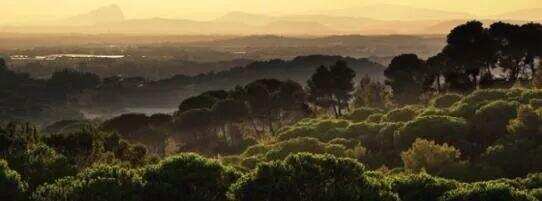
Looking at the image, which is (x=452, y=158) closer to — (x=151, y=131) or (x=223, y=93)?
(x=151, y=131)

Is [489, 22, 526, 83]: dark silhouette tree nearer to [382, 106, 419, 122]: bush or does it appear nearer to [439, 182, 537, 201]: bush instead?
[382, 106, 419, 122]: bush

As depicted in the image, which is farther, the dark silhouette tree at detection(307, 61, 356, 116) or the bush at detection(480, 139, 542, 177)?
the dark silhouette tree at detection(307, 61, 356, 116)

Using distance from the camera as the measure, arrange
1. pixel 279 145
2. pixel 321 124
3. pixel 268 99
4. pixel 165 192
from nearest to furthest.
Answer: pixel 165 192 < pixel 279 145 < pixel 321 124 < pixel 268 99

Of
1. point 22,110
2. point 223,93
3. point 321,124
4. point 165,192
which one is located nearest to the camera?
point 165,192

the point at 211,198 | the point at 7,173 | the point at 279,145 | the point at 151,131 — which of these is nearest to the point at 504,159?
the point at 279,145

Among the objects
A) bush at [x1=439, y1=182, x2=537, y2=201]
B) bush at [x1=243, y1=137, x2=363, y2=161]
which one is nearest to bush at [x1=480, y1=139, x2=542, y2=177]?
bush at [x1=243, y1=137, x2=363, y2=161]

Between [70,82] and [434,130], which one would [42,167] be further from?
[70,82]
